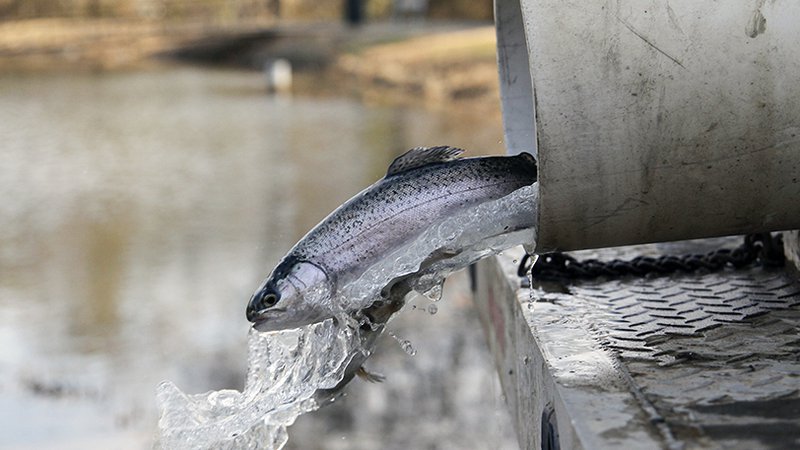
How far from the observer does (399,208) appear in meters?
3.46

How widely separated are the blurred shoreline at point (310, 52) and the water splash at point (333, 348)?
40.5ft

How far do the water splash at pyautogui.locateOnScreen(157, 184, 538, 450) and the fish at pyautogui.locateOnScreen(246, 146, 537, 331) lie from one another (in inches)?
1.0

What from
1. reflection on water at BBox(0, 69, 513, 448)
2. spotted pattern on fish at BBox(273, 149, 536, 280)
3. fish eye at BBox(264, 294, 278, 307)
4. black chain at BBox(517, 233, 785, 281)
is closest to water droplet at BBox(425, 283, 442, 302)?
spotted pattern on fish at BBox(273, 149, 536, 280)

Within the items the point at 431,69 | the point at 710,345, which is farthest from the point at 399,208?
the point at 431,69

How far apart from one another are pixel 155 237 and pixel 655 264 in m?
5.81

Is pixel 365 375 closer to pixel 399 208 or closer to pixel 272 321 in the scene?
pixel 272 321

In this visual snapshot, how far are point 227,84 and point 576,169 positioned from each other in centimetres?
1985

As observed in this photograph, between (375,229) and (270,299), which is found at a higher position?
(375,229)

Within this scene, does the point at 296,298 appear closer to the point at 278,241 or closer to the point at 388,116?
the point at 278,241

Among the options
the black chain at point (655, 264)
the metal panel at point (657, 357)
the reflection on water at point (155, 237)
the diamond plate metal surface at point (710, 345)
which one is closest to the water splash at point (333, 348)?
the metal panel at point (657, 357)

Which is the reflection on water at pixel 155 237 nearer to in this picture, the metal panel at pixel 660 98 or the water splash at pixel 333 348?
the water splash at pixel 333 348

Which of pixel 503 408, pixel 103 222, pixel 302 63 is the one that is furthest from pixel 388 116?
pixel 503 408

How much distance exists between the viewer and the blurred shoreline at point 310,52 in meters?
19.0

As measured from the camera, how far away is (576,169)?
3.27 metres
